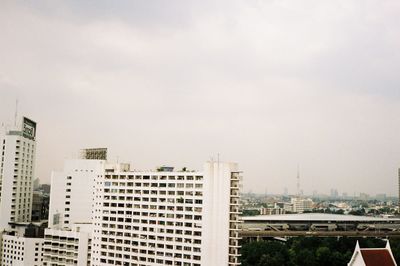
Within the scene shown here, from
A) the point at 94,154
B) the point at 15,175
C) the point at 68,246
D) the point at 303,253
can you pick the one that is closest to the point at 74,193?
the point at 94,154

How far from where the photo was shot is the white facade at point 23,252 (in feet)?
202

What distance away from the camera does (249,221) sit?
12319 centimetres

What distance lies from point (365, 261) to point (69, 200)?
43.9 metres

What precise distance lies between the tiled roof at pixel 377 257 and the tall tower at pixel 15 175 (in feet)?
170

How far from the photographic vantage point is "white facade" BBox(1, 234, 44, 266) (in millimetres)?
61531

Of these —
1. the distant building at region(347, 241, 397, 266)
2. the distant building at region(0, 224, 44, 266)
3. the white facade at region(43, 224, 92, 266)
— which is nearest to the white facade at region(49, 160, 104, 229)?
the distant building at region(0, 224, 44, 266)

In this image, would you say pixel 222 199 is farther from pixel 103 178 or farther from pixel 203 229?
pixel 103 178

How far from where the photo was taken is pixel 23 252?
202ft

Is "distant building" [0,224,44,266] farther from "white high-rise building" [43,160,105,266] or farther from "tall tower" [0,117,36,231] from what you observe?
"tall tower" [0,117,36,231]

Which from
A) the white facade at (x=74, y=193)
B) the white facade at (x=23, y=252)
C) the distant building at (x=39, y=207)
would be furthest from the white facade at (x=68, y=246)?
the distant building at (x=39, y=207)

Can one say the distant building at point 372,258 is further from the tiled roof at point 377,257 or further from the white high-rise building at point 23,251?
the white high-rise building at point 23,251

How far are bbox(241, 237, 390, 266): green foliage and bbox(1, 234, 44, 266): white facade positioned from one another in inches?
1177

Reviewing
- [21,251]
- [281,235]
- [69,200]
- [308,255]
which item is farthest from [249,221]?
[21,251]

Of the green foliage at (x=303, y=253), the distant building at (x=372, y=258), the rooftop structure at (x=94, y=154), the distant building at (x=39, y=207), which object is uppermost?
the rooftop structure at (x=94, y=154)
